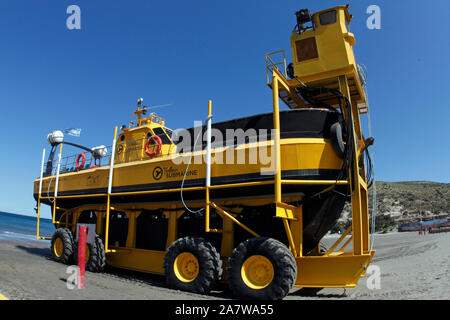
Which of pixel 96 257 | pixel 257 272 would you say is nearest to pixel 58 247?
pixel 96 257

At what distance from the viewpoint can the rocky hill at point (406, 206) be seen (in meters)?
41.2

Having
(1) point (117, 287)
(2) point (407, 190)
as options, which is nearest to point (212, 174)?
(1) point (117, 287)

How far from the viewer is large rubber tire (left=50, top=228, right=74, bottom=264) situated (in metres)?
11.6

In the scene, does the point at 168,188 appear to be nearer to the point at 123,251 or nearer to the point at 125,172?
the point at 125,172

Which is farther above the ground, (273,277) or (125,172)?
(125,172)

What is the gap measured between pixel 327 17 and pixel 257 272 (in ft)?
20.6

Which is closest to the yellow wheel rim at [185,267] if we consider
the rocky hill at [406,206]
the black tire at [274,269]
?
the black tire at [274,269]

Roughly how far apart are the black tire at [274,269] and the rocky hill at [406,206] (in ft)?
115

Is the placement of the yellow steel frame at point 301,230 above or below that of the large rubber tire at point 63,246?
above

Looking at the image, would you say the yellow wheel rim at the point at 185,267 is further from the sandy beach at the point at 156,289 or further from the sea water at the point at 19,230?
the sea water at the point at 19,230

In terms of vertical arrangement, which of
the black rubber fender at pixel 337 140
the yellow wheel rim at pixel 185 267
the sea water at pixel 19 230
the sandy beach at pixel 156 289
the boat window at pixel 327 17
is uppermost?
the boat window at pixel 327 17

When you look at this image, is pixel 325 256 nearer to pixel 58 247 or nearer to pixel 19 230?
pixel 58 247

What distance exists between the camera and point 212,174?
8.01m
